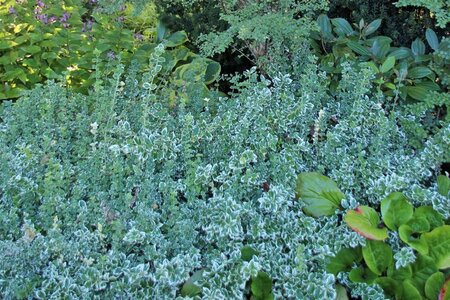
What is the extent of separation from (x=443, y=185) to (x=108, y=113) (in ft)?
4.47

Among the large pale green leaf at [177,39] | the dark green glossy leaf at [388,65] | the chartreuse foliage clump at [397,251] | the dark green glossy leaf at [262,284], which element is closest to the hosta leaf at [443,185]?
the chartreuse foliage clump at [397,251]

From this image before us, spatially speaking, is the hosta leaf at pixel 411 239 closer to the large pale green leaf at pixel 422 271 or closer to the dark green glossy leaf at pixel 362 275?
the large pale green leaf at pixel 422 271

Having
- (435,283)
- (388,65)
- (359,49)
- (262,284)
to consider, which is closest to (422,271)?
(435,283)

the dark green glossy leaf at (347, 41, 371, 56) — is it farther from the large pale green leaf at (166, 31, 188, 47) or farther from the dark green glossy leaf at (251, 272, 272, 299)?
the dark green glossy leaf at (251, 272, 272, 299)

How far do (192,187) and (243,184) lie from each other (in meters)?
0.18

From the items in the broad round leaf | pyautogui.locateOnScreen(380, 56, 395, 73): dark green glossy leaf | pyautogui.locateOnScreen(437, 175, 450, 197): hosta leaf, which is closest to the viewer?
the broad round leaf

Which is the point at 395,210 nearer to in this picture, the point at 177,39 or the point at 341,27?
the point at 341,27

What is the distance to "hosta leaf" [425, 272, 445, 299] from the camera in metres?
1.71

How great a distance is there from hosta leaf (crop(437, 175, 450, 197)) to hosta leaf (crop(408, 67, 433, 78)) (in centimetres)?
70

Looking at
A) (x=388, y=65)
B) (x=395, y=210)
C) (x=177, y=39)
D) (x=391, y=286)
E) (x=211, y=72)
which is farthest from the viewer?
(x=177, y=39)

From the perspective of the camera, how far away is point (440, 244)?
5.89 feet

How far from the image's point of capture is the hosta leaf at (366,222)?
1.75m

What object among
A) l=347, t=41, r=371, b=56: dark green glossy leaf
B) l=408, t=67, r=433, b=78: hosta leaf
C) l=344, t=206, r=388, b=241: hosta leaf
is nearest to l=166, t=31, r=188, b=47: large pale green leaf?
l=347, t=41, r=371, b=56: dark green glossy leaf

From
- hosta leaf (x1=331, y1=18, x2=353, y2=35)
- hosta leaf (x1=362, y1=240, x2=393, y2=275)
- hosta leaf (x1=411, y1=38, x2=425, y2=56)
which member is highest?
hosta leaf (x1=411, y1=38, x2=425, y2=56)
